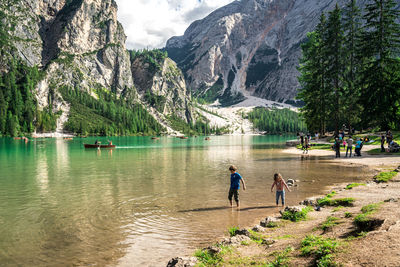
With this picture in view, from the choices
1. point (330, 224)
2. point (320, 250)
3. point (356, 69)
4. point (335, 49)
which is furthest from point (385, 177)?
point (356, 69)

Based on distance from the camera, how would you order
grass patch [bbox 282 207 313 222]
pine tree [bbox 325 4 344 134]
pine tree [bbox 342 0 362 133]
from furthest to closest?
pine tree [bbox 325 4 344 134]
pine tree [bbox 342 0 362 133]
grass patch [bbox 282 207 313 222]

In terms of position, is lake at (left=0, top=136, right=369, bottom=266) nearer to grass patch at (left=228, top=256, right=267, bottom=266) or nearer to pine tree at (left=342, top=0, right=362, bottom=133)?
grass patch at (left=228, top=256, right=267, bottom=266)

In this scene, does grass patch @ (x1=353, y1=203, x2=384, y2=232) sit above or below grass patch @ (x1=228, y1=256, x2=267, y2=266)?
above

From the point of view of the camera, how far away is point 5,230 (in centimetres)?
1476

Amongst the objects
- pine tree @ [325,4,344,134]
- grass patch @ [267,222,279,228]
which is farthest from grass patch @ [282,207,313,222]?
pine tree @ [325,4,344,134]

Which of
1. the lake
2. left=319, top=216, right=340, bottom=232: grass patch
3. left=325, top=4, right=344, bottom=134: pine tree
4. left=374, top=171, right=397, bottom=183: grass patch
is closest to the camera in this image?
left=319, top=216, right=340, bottom=232: grass patch

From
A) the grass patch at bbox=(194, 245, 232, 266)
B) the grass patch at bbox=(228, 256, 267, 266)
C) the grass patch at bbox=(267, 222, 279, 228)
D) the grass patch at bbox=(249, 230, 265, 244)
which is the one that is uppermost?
the grass patch at bbox=(228, 256, 267, 266)

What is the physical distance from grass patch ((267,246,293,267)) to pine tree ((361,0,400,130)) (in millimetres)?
43391

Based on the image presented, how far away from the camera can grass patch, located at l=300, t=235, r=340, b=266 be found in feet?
24.6

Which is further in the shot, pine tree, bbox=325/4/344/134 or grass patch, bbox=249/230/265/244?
pine tree, bbox=325/4/344/134

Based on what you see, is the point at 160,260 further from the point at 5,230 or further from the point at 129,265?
the point at 5,230

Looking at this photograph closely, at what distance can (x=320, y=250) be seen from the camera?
8.12 metres

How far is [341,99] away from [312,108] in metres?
8.12

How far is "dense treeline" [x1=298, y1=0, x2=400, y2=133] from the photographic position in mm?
45531
